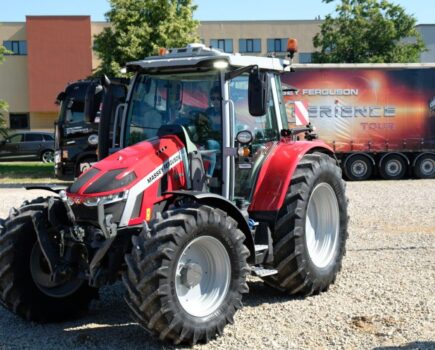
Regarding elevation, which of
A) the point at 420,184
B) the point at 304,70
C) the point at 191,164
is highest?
the point at 304,70

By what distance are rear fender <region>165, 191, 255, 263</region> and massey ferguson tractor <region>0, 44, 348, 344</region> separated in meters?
0.01

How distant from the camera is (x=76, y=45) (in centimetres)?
4472

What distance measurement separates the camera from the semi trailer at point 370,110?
65.1 feet

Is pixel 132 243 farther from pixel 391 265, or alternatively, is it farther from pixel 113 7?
pixel 113 7

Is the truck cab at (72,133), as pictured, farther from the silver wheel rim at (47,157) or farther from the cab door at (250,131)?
the silver wheel rim at (47,157)

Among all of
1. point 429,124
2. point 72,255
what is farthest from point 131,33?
point 72,255

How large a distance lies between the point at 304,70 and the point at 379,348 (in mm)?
15460

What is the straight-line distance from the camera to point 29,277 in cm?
559

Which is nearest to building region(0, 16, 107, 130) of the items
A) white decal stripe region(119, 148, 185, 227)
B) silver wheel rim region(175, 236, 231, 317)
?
white decal stripe region(119, 148, 185, 227)

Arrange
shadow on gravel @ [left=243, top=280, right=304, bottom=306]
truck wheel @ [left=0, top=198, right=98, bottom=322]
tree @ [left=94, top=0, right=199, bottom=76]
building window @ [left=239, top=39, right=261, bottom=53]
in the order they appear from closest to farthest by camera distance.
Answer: truck wheel @ [left=0, top=198, right=98, bottom=322]
shadow on gravel @ [left=243, top=280, right=304, bottom=306]
tree @ [left=94, top=0, right=199, bottom=76]
building window @ [left=239, top=39, right=261, bottom=53]

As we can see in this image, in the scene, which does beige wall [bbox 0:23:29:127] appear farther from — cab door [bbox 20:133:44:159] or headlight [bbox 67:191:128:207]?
headlight [bbox 67:191:128:207]

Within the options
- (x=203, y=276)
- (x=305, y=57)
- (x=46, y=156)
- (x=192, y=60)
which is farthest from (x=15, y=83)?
(x=203, y=276)

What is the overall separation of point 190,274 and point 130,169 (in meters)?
1.03

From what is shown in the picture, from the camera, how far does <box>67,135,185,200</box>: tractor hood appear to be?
5.27 meters
